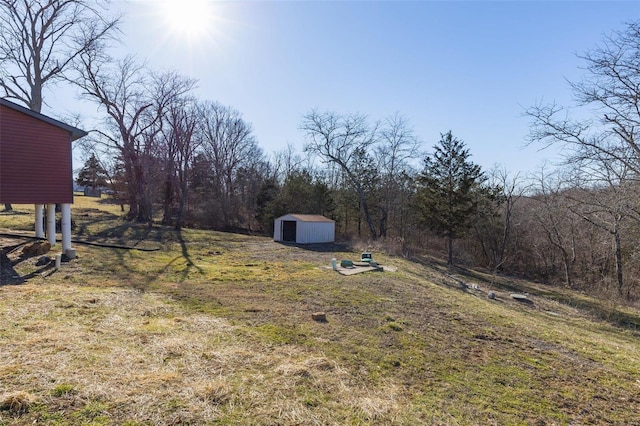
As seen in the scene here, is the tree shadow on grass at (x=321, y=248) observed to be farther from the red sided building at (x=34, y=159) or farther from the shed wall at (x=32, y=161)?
the shed wall at (x=32, y=161)

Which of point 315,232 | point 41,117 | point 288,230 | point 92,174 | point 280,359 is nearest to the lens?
point 280,359

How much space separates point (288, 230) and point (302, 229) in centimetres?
133

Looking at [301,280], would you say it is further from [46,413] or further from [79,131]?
[79,131]

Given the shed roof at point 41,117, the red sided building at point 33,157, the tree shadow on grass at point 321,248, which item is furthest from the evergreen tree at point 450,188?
the red sided building at point 33,157

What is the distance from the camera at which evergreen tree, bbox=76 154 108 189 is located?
29948mm

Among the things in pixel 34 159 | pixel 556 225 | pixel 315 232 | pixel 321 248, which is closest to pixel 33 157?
pixel 34 159

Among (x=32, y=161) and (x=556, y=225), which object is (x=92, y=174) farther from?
(x=556, y=225)

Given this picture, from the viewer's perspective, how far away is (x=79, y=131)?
9.05m

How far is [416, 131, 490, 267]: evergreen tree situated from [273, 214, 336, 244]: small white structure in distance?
608 centimetres

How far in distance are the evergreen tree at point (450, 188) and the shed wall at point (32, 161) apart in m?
16.9

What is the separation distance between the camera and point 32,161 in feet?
26.4

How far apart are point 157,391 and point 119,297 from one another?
3.86m

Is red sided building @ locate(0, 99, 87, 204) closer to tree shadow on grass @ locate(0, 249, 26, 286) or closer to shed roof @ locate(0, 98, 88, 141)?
shed roof @ locate(0, 98, 88, 141)

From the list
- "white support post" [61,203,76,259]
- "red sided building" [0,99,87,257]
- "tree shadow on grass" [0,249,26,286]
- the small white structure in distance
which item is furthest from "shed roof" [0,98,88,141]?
the small white structure in distance
